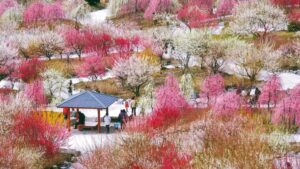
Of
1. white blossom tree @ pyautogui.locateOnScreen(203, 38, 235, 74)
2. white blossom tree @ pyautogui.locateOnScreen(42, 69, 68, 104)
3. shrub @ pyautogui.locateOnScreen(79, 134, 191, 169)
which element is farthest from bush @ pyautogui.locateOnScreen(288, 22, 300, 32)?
shrub @ pyautogui.locateOnScreen(79, 134, 191, 169)

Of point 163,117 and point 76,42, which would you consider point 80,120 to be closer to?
point 163,117

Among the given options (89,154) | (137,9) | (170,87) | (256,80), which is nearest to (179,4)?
(137,9)

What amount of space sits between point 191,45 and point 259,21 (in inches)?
488

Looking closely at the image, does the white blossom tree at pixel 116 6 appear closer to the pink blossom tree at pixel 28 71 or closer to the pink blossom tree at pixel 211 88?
the pink blossom tree at pixel 28 71

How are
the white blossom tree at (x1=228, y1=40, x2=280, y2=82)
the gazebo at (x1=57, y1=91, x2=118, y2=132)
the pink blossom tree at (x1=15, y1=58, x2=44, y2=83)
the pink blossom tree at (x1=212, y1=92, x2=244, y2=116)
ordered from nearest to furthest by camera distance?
the pink blossom tree at (x1=212, y1=92, x2=244, y2=116)
the gazebo at (x1=57, y1=91, x2=118, y2=132)
the white blossom tree at (x1=228, y1=40, x2=280, y2=82)
the pink blossom tree at (x1=15, y1=58, x2=44, y2=83)

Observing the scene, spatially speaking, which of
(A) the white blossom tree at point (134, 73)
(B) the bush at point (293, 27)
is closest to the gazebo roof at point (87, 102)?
(A) the white blossom tree at point (134, 73)

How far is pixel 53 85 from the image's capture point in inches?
1567

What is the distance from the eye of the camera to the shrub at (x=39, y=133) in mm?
24688

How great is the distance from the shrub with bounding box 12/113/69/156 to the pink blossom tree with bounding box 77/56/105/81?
19.4m

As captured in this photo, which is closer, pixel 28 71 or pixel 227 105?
pixel 227 105

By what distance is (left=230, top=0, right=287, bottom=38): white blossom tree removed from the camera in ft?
180

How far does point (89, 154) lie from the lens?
21.5m

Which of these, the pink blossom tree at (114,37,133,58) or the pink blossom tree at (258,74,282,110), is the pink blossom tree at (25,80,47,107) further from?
the pink blossom tree at (114,37,133,58)

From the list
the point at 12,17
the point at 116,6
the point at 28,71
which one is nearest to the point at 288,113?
the point at 28,71
